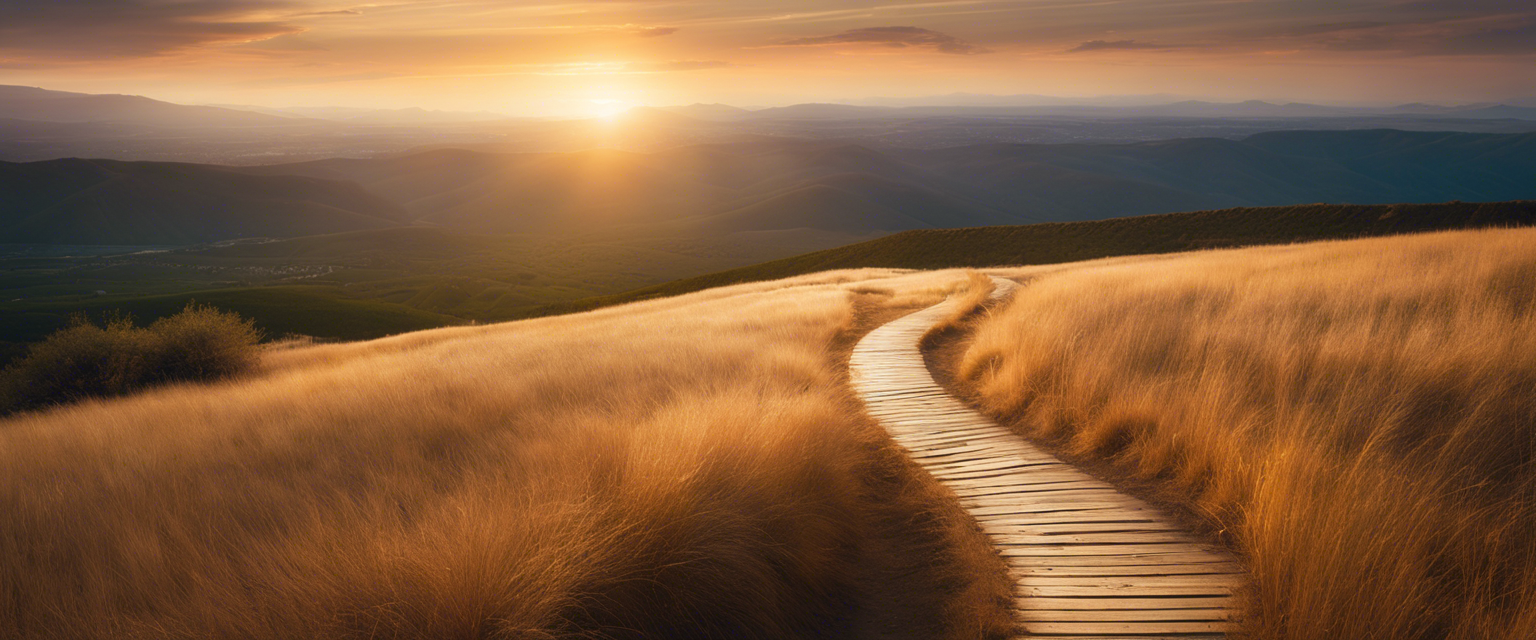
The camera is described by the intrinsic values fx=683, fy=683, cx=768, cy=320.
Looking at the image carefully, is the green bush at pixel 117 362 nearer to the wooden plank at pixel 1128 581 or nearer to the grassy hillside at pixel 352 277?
the wooden plank at pixel 1128 581

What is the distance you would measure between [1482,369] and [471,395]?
10274 mm

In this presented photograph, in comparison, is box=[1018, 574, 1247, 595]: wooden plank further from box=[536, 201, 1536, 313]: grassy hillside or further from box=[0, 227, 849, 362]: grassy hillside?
box=[0, 227, 849, 362]: grassy hillside

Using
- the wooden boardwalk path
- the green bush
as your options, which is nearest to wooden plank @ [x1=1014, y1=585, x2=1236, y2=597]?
the wooden boardwalk path

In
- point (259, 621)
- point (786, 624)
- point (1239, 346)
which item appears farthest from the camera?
point (1239, 346)

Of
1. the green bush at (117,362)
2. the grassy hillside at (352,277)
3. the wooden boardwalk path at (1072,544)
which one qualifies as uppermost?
the wooden boardwalk path at (1072,544)

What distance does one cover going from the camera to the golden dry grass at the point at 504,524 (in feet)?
11.1

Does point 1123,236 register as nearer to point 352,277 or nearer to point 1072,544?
point 1072,544

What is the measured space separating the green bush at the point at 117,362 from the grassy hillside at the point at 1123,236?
131ft

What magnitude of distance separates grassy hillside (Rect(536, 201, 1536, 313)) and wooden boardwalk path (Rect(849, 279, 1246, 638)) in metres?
52.8

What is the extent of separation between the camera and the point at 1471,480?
433 cm

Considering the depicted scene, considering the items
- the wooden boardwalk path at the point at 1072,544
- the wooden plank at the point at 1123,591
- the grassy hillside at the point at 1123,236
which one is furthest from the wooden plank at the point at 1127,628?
the grassy hillside at the point at 1123,236

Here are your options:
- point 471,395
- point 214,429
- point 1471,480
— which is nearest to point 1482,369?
point 1471,480

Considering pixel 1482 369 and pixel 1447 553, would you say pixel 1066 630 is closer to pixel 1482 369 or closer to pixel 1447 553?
pixel 1447 553

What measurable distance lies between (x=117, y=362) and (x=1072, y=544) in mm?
22987
